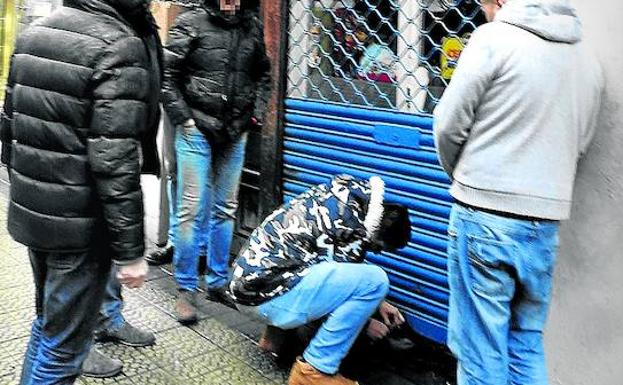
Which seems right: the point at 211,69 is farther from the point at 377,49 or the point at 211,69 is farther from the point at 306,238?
the point at 306,238

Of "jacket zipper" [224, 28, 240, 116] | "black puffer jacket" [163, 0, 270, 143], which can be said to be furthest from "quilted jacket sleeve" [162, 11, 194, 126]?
"jacket zipper" [224, 28, 240, 116]

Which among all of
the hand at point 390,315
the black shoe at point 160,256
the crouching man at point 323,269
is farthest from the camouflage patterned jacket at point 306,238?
the black shoe at point 160,256

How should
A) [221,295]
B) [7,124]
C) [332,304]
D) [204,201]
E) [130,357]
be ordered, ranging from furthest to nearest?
[221,295] → [204,201] → [130,357] → [332,304] → [7,124]

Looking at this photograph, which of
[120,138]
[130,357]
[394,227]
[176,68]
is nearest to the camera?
[120,138]

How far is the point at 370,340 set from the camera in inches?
149

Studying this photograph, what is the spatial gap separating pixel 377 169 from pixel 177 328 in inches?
62.8

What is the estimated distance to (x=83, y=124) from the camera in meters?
2.49

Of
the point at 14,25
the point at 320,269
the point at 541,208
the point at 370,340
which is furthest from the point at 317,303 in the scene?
the point at 14,25

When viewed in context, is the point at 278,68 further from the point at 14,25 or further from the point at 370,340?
the point at 14,25

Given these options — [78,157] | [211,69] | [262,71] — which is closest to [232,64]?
[211,69]

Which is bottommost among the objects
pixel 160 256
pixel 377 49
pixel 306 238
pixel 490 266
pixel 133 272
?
pixel 160 256

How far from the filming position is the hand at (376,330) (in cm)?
370

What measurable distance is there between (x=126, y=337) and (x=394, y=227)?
1.71 meters

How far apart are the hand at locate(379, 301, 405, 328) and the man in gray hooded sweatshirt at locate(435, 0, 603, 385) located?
3.56 ft
